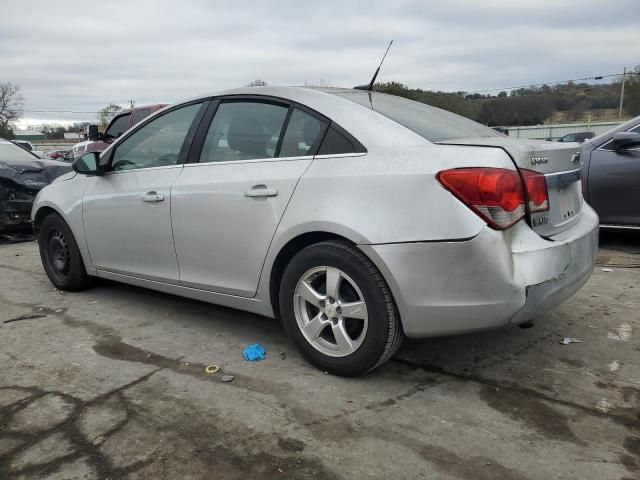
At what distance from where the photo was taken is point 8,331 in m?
3.95

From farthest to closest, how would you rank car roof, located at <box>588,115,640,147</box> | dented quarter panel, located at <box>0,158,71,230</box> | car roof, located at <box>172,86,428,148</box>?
1. dented quarter panel, located at <box>0,158,71,230</box>
2. car roof, located at <box>588,115,640,147</box>
3. car roof, located at <box>172,86,428,148</box>

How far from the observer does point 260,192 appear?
3.14m

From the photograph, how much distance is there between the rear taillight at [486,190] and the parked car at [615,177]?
143 inches

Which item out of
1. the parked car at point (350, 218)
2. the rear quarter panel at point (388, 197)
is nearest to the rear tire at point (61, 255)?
the parked car at point (350, 218)

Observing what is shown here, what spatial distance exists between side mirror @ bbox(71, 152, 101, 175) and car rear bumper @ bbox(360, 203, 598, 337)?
101 inches

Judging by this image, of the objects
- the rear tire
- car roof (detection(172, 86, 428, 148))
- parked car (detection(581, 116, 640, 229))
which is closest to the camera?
car roof (detection(172, 86, 428, 148))

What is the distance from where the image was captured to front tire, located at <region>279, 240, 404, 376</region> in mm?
2736

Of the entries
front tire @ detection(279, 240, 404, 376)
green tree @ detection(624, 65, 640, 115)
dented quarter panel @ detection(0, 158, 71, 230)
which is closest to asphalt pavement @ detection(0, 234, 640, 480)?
front tire @ detection(279, 240, 404, 376)

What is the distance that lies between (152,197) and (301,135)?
1255 mm

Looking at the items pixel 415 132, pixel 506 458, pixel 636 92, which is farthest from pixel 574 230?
pixel 636 92

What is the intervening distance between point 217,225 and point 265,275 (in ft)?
1.52

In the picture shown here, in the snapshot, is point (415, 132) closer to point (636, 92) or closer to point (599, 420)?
point (599, 420)

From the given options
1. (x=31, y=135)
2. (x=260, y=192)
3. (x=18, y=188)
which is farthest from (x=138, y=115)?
(x=31, y=135)

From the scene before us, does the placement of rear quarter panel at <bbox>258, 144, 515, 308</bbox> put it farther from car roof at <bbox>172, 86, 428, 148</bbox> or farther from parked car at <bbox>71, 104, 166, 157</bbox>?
parked car at <bbox>71, 104, 166, 157</bbox>
